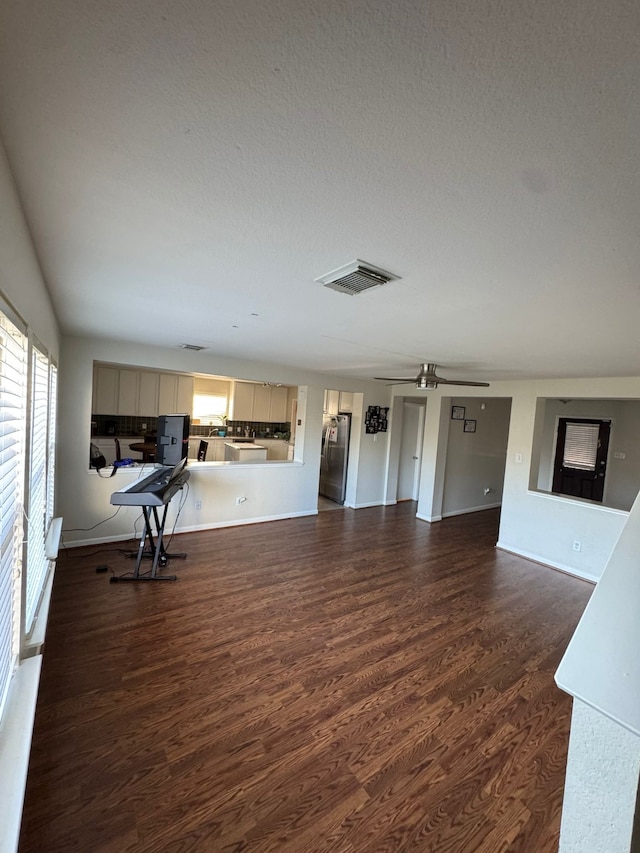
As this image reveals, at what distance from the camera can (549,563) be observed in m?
4.48

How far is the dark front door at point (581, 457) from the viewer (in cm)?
621

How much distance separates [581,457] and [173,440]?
6737 mm

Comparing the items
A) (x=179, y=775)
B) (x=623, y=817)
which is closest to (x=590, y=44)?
(x=623, y=817)

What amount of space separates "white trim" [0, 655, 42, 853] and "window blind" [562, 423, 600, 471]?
7635mm

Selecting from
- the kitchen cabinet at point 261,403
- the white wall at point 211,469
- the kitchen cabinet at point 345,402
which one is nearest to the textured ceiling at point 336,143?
the white wall at point 211,469

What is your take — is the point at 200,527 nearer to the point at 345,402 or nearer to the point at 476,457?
the point at 345,402

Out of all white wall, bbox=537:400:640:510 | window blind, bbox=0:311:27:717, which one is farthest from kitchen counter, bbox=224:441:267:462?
window blind, bbox=0:311:27:717

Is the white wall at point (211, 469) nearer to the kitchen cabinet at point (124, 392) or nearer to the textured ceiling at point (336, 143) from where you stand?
the kitchen cabinet at point (124, 392)

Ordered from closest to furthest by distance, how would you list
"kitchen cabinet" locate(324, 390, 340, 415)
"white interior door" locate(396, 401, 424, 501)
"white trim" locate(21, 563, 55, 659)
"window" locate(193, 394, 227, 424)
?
"white trim" locate(21, 563, 55, 659) → "kitchen cabinet" locate(324, 390, 340, 415) → "white interior door" locate(396, 401, 424, 501) → "window" locate(193, 394, 227, 424)

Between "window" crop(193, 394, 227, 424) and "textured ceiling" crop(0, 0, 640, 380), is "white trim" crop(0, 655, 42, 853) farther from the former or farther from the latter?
"window" crop(193, 394, 227, 424)

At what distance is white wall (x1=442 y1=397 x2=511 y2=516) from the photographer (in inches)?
249

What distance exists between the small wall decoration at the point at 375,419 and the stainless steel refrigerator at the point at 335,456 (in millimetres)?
338

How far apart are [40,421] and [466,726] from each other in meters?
3.03

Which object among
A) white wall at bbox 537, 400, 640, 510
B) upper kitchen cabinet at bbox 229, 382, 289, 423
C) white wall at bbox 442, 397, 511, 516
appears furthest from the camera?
upper kitchen cabinet at bbox 229, 382, 289, 423
